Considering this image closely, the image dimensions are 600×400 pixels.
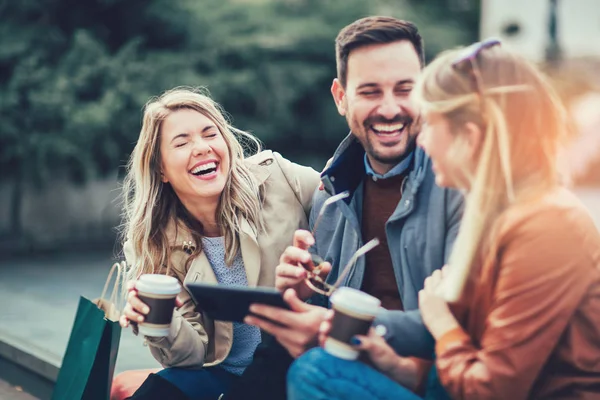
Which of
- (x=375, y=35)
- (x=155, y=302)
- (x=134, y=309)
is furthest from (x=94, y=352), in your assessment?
(x=375, y=35)

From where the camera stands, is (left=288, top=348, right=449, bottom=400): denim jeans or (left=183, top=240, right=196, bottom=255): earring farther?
(left=183, top=240, right=196, bottom=255): earring

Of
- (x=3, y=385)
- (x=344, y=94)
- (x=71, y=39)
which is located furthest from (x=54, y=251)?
(x=344, y=94)

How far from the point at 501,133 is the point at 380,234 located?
937 millimetres

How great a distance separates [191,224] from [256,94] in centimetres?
572

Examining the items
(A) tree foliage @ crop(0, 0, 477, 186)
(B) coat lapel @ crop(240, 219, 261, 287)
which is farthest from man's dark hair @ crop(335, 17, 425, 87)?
(A) tree foliage @ crop(0, 0, 477, 186)

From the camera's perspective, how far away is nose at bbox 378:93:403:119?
2.90 meters

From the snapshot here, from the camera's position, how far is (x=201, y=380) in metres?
3.28

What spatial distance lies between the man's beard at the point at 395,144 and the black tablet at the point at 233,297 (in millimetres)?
695

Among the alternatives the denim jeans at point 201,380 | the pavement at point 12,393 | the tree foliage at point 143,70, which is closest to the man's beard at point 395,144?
the denim jeans at point 201,380

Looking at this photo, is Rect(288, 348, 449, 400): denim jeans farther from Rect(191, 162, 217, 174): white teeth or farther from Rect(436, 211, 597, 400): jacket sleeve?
Rect(191, 162, 217, 174): white teeth

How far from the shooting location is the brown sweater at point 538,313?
2029 mm

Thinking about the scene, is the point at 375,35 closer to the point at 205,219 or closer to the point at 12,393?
the point at 205,219

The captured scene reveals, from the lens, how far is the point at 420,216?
2754 mm

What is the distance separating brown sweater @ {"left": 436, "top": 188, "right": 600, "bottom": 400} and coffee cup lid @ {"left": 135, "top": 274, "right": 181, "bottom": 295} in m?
0.89
